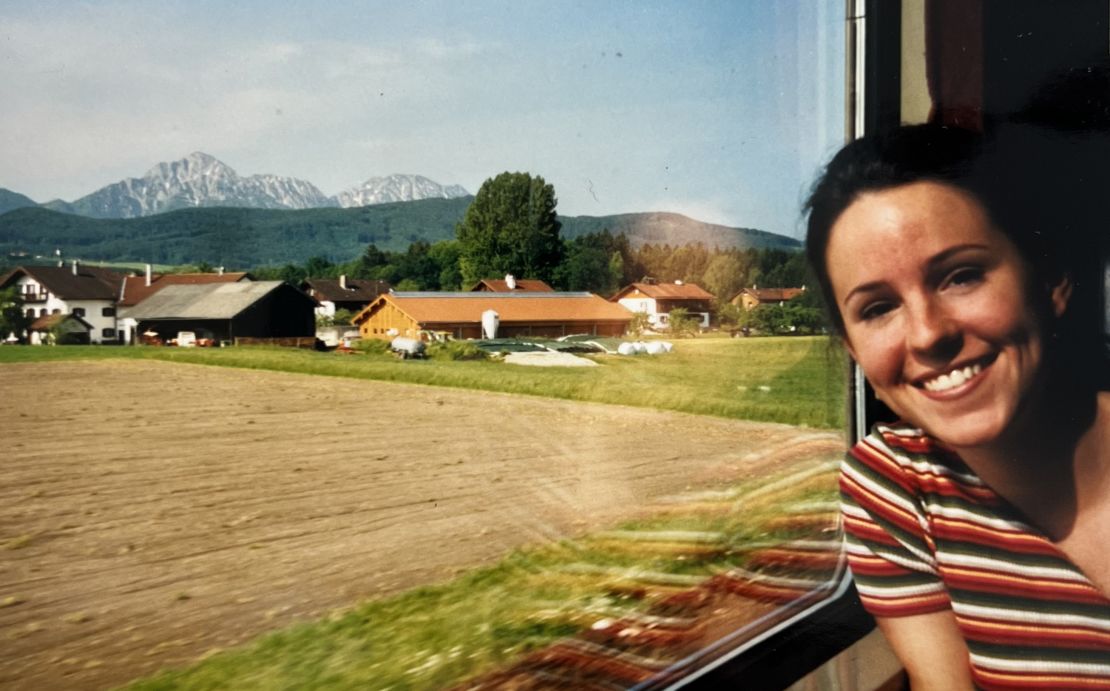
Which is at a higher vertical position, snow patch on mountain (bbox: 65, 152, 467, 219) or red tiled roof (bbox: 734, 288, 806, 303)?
snow patch on mountain (bbox: 65, 152, 467, 219)

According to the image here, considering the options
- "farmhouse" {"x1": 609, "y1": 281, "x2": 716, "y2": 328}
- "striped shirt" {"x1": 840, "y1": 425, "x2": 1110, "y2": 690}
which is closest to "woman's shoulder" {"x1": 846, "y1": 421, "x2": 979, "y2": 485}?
"striped shirt" {"x1": 840, "y1": 425, "x2": 1110, "y2": 690}

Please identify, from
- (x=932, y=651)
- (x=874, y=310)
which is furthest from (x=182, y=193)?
(x=932, y=651)

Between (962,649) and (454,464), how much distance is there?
3.73ft

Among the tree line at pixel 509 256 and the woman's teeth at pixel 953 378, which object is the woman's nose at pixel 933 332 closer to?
the woman's teeth at pixel 953 378

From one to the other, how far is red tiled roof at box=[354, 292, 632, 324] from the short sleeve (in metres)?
A: 0.66

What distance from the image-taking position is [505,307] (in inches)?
81.3

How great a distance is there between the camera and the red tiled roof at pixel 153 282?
1559 mm

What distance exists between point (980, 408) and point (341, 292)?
4.06 ft

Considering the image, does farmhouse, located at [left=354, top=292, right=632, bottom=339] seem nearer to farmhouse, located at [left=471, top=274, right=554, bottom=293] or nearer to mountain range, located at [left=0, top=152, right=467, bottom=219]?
farmhouse, located at [left=471, top=274, right=554, bottom=293]

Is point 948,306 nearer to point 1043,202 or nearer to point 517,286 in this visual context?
point 1043,202

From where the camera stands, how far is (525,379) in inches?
82.9

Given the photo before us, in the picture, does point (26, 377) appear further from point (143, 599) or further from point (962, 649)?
point (962, 649)

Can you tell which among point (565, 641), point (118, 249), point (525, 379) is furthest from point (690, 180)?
point (118, 249)

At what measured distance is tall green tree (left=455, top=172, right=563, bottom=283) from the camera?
6.18 ft
